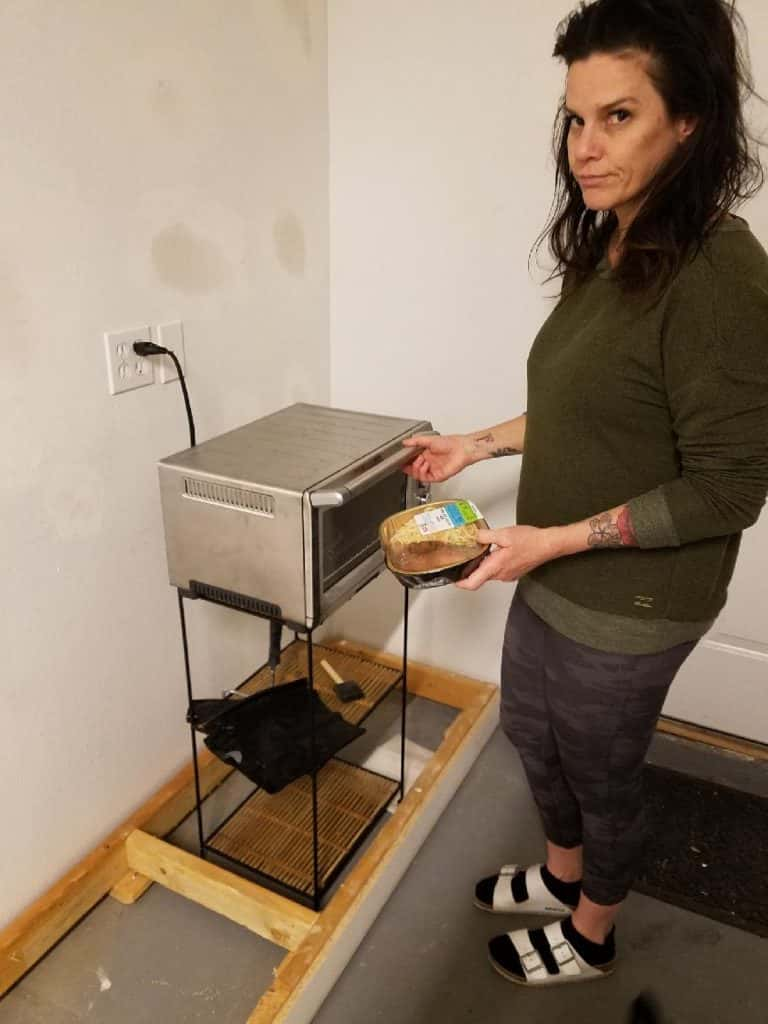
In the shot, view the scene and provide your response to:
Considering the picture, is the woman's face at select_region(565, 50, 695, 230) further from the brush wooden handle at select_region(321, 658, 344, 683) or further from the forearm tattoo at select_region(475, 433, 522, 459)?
the brush wooden handle at select_region(321, 658, 344, 683)

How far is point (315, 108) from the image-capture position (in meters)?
1.63

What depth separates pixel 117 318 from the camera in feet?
4.03

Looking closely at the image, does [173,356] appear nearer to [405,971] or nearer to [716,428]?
[716,428]

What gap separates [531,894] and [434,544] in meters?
0.79

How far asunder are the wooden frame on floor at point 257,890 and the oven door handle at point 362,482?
0.70 m

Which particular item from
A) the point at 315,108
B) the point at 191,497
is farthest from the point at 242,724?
the point at 315,108

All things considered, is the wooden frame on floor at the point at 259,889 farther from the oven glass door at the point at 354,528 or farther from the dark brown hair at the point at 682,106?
the dark brown hair at the point at 682,106

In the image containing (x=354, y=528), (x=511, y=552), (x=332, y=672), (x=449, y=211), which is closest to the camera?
(x=511, y=552)

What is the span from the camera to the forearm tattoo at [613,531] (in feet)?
3.10

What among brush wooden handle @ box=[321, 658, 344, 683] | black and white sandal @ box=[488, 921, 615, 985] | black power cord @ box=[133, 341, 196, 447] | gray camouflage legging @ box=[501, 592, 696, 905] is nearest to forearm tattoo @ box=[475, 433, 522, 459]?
gray camouflage legging @ box=[501, 592, 696, 905]

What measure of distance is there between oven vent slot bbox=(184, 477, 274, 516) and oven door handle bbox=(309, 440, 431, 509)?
0.08 m

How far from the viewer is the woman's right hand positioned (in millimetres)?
1315

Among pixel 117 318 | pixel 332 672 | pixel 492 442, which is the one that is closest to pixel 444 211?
pixel 492 442

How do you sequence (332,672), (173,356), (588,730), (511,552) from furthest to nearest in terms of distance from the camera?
1. (332,672)
2. (173,356)
3. (588,730)
4. (511,552)
